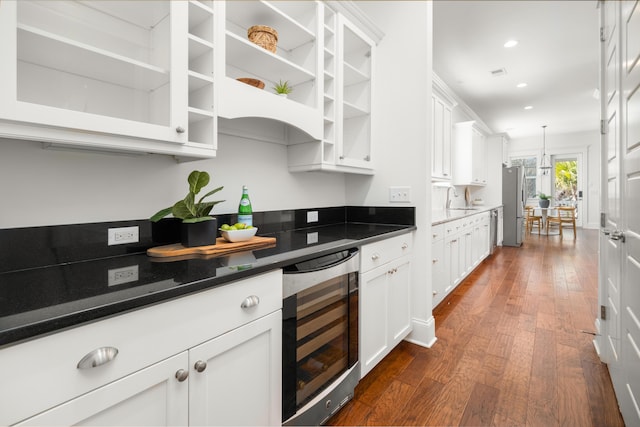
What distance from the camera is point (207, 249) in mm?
1279

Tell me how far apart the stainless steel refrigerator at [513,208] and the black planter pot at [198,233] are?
661 centimetres

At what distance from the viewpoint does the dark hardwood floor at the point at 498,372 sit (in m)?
1.54

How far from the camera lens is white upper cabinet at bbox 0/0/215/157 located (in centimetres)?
90

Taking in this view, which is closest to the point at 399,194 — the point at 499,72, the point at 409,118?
the point at 409,118

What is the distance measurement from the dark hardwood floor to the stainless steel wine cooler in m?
0.20

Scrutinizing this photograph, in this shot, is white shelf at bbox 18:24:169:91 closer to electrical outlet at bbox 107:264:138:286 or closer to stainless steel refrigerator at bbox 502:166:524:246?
electrical outlet at bbox 107:264:138:286

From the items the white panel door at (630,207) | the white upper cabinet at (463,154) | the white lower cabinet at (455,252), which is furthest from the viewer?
the white upper cabinet at (463,154)

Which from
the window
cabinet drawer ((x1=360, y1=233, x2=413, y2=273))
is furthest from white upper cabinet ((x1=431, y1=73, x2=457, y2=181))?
the window

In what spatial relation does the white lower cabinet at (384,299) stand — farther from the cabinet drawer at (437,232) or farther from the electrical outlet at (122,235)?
the electrical outlet at (122,235)

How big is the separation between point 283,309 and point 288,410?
1.37 feet

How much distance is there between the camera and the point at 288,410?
123cm

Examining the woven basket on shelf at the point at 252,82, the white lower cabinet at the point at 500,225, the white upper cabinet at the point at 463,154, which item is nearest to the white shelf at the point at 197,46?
the woven basket on shelf at the point at 252,82

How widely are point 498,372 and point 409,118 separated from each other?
5.80 ft

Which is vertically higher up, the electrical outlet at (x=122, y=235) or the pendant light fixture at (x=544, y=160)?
the pendant light fixture at (x=544, y=160)
